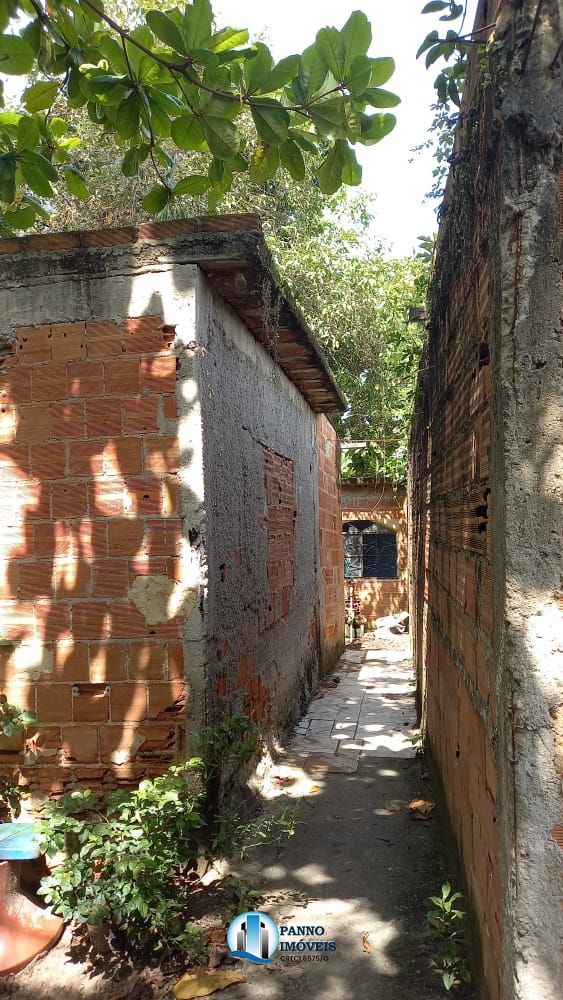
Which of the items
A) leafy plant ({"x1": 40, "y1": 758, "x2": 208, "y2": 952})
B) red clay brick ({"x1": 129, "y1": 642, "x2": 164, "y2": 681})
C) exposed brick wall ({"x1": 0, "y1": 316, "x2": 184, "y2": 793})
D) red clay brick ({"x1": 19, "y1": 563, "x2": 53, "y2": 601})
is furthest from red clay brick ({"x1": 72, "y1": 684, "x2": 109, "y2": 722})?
red clay brick ({"x1": 19, "y1": 563, "x2": 53, "y2": 601})

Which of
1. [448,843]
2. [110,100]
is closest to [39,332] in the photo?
[110,100]

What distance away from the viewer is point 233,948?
10.3 ft

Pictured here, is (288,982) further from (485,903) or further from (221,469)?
(221,469)

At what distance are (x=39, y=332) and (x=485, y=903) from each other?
3395 millimetres

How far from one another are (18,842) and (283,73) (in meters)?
3.42

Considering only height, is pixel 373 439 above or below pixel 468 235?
above

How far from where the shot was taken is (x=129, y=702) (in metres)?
3.67

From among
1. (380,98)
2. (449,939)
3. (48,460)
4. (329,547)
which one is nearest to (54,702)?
(48,460)

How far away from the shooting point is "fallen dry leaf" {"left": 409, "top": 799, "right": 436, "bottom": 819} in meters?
4.47

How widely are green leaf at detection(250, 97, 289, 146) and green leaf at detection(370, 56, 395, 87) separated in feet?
1.08

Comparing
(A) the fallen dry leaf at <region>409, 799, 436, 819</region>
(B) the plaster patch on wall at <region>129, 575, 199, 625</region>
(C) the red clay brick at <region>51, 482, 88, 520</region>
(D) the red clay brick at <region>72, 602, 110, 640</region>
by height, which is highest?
(C) the red clay brick at <region>51, 482, 88, 520</region>

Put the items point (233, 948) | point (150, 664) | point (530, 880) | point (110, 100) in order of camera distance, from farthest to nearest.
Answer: point (150, 664) < point (233, 948) < point (110, 100) < point (530, 880)

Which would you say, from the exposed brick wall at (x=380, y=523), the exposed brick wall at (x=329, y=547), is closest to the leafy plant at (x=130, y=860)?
the exposed brick wall at (x=329, y=547)

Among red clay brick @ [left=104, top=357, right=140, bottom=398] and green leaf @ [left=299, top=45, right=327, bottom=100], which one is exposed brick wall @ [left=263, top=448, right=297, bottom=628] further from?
green leaf @ [left=299, top=45, right=327, bottom=100]
